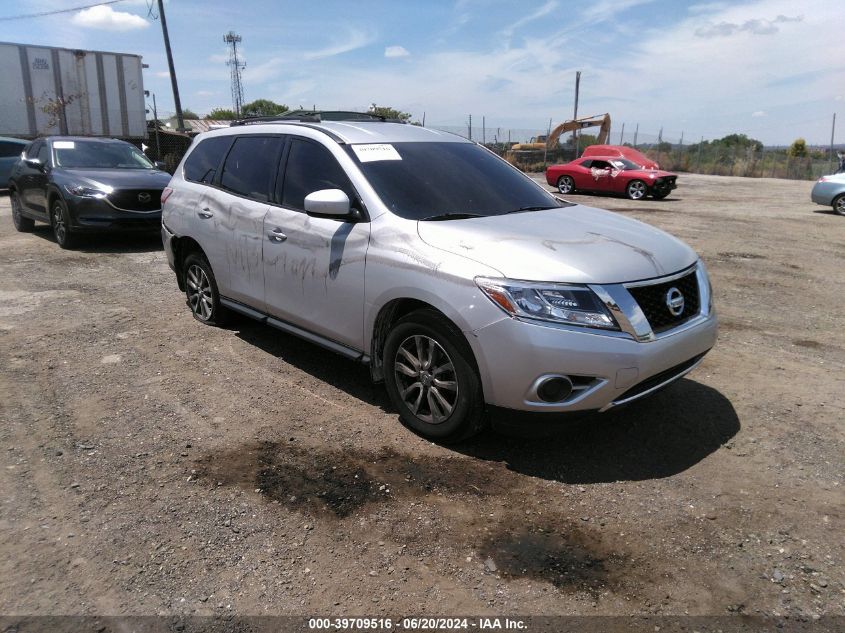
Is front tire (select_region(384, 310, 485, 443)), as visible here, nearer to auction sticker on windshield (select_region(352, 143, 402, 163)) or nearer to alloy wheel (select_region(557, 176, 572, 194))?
auction sticker on windshield (select_region(352, 143, 402, 163))

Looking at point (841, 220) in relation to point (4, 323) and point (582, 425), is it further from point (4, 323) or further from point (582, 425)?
point (4, 323)

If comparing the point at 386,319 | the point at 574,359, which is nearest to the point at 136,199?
the point at 386,319

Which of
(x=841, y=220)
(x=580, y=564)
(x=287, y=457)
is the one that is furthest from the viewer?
(x=841, y=220)

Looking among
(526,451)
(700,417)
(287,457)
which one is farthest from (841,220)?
(287,457)

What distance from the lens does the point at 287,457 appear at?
3.62m

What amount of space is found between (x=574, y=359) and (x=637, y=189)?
61.2ft

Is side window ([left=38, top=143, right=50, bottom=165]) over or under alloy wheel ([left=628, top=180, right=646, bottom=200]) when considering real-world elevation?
over

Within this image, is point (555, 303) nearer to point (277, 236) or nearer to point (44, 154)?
point (277, 236)

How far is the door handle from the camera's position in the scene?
449 cm

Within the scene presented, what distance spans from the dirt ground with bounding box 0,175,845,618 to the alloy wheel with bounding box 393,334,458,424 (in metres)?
0.23

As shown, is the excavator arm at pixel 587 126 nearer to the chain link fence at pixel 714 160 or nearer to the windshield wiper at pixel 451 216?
the chain link fence at pixel 714 160

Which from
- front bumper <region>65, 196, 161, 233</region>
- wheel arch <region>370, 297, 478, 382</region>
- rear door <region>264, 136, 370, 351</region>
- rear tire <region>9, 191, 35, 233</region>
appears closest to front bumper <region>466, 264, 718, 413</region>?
wheel arch <region>370, 297, 478, 382</region>

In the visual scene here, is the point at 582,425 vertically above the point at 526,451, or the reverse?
the point at 582,425

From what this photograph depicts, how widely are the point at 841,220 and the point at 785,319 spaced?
10824 mm
